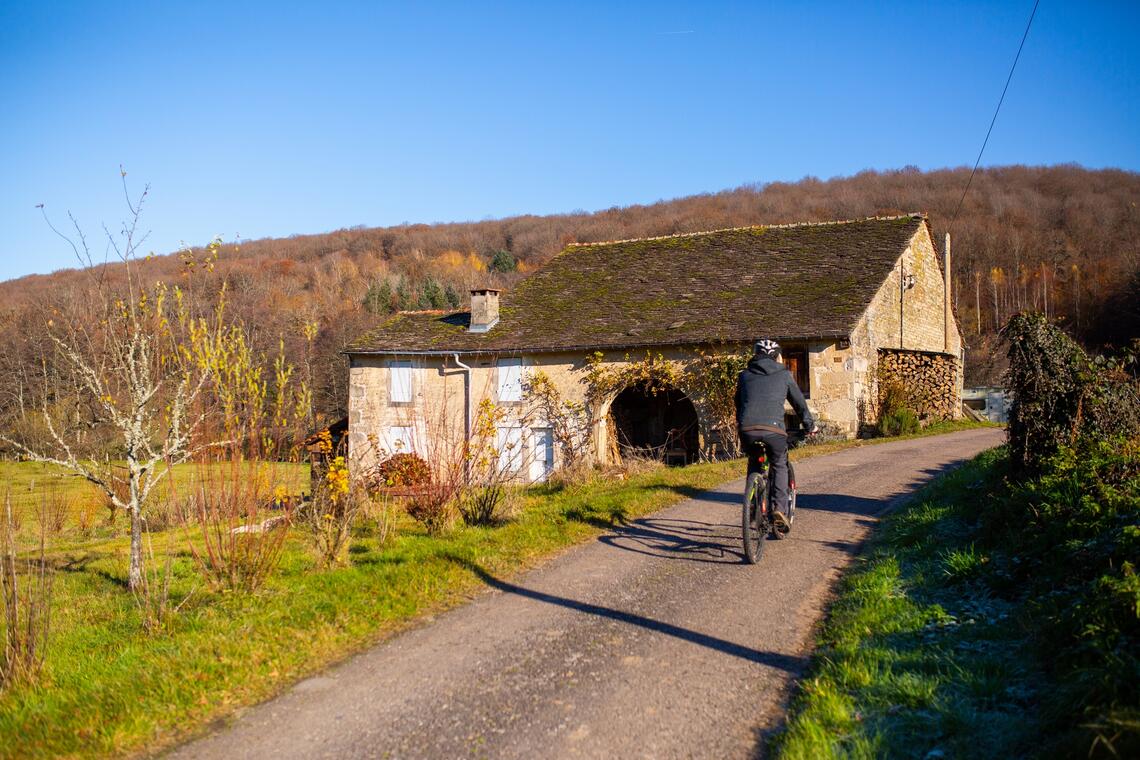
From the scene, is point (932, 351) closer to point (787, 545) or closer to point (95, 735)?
point (787, 545)

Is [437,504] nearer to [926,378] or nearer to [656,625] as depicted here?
[656,625]

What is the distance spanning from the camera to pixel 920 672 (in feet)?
13.2

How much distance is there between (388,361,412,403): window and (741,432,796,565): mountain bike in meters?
17.1

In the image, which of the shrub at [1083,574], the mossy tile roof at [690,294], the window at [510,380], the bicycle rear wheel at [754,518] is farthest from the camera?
the window at [510,380]

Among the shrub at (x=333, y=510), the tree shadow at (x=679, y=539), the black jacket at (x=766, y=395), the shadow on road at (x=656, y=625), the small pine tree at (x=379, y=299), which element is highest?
the small pine tree at (x=379, y=299)

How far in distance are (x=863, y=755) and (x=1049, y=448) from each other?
488 cm

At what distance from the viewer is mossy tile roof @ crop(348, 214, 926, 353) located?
63.8 ft

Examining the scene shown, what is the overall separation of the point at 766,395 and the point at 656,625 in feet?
7.99

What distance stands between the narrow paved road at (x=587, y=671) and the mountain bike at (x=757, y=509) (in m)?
0.18

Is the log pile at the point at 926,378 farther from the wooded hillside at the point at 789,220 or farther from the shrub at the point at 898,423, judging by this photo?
the wooded hillside at the point at 789,220

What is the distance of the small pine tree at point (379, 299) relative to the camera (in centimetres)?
5638

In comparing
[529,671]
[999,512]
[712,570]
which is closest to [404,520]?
[712,570]

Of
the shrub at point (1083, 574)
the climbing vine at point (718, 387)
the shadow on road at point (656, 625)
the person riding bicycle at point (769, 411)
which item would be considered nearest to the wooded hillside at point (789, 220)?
the climbing vine at point (718, 387)

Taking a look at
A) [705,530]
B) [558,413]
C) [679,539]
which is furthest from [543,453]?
[679,539]
